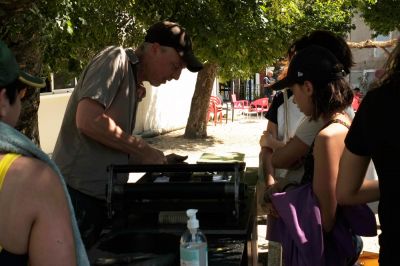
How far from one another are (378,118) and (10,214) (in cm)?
107

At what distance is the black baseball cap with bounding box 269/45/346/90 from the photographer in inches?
89.3

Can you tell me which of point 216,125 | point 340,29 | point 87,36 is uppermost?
point 340,29

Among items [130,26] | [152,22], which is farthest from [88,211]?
[130,26]

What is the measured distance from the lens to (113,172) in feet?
7.18

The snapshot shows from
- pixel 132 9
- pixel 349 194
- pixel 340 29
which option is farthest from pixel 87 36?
pixel 340 29

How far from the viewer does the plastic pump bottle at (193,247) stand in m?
1.65

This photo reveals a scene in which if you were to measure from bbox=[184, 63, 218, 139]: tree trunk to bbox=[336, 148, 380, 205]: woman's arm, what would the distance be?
1275cm

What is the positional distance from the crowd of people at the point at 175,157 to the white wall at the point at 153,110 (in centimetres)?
831

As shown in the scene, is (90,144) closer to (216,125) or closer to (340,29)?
(340,29)

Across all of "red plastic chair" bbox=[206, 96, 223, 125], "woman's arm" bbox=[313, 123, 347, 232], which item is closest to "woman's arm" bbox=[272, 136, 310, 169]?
"woman's arm" bbox=[313, 123, 347, 232]

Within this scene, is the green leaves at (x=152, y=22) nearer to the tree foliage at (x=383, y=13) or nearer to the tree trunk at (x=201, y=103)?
the tree foliage at (x=383, y=13)

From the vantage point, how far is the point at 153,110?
16125 millimetres

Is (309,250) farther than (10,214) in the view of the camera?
Yes

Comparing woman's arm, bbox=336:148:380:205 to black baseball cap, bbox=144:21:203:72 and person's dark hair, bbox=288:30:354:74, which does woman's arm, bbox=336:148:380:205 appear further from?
black baseball cap, bbox=144:21:203:72
